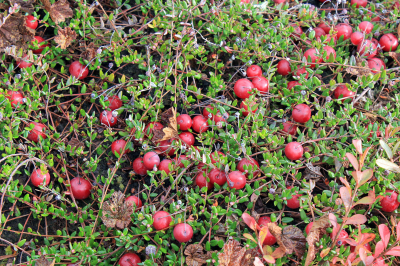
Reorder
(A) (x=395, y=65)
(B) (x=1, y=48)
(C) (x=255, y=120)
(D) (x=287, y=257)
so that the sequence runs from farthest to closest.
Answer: (A) (x=395, y=65)
(B) (x=1, y=48)
(C) (x=255, y=120)
(D) (x=287, y=257)

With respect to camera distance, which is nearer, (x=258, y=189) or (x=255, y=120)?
(x=258, y=189)

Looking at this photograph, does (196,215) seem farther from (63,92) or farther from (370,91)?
(370,91)

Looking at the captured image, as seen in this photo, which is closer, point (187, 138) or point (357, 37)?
point (187, 138)

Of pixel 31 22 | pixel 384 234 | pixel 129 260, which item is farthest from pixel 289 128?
pixel 31 22

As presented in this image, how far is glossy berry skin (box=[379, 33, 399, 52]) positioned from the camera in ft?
12.5

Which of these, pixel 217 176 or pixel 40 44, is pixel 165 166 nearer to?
pixel 217 176

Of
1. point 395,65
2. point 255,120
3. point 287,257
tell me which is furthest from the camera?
point 395,65

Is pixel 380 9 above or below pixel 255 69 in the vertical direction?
above

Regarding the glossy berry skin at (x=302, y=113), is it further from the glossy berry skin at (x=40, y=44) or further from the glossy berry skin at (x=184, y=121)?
the glossy berry skin at (x=40, y=44)

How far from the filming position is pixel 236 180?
283 centimetres

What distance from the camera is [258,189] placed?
9.64 feet

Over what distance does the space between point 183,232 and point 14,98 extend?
222 cm

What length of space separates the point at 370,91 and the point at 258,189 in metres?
1.86

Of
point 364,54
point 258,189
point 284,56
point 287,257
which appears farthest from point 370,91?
point 287,257
